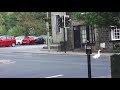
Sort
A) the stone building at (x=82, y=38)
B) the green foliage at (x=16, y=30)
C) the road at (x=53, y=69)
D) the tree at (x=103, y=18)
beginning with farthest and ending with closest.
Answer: the stone building at (x=82, y=38) < the green foliage at (x=16, y=30) < the road at (x=53, y=69) < the tree at (x=103, y=18)

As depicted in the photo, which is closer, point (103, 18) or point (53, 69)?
point (103, 18)

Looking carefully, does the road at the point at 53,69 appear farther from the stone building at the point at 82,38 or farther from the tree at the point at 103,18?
the stone building at the point at 82,38

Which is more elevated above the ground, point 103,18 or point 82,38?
point 103,18

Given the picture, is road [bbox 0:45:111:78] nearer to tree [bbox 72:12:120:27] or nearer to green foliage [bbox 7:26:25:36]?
Result: green foliage [bbox 7:26:25:36]

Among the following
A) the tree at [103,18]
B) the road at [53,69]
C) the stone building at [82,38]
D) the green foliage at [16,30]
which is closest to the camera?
the tree at [103,18]

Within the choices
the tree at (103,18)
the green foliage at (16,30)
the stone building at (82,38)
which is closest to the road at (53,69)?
the green foliage at (16,30)

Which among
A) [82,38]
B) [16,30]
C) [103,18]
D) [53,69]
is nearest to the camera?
[103,18]

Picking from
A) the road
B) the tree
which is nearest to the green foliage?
the road

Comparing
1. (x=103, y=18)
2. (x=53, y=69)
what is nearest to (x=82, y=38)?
(x=53, y=69)

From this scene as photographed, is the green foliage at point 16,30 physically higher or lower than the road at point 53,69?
higher

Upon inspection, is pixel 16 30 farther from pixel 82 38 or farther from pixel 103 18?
pixel 82 38

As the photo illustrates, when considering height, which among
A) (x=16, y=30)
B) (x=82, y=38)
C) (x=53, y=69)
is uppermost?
(x=16, y=30)
